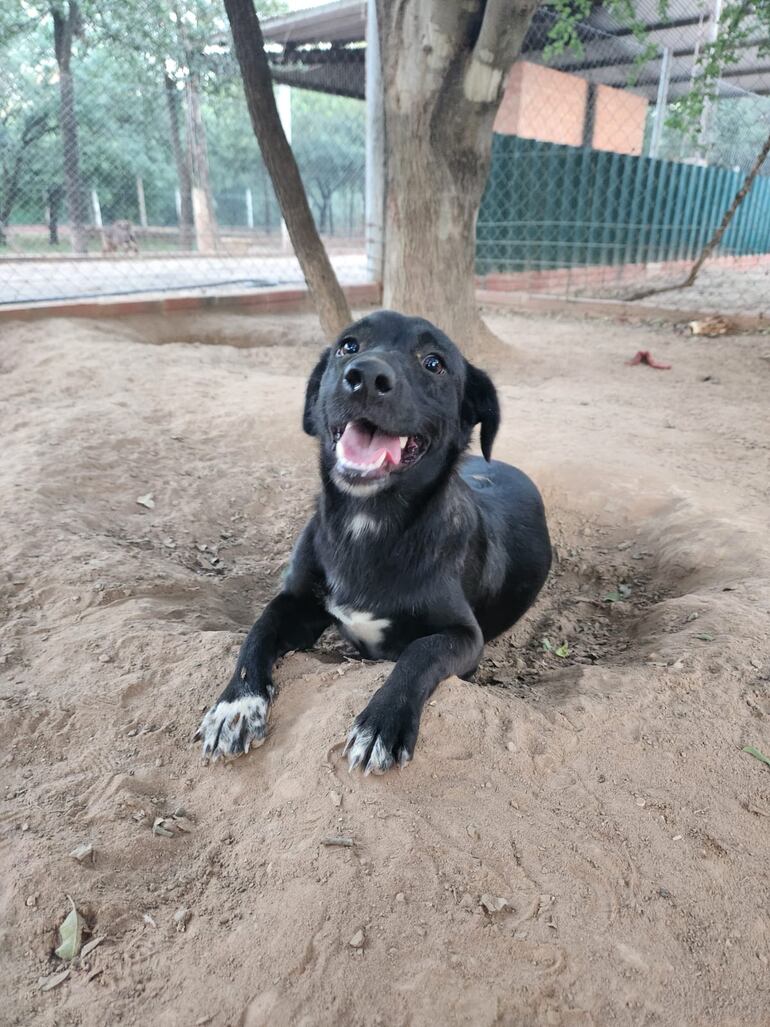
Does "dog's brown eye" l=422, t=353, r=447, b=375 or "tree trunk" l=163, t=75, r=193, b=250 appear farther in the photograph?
"tree trunk" l=163, t=75, r=193, b=250

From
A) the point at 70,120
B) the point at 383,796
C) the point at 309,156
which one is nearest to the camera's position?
the point at 383,796

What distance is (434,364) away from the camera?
2480mm

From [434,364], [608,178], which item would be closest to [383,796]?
[434,364]

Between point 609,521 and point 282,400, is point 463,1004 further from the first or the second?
point 282,400

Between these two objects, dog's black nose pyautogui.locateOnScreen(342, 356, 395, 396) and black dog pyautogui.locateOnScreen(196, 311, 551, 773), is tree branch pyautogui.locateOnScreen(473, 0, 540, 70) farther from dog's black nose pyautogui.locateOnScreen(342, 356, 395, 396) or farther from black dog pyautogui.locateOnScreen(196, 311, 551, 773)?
dog's black nose pyautogui.locateOnScreen(342, 356, 395, 396)

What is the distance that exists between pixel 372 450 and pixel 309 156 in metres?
15.1

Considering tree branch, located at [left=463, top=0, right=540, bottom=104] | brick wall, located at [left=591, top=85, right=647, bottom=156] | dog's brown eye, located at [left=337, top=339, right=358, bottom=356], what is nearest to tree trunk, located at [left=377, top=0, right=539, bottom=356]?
tree branch, located at [left=463, top=0, right=540, bottom=104]

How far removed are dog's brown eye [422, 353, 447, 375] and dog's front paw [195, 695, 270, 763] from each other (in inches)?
47.7

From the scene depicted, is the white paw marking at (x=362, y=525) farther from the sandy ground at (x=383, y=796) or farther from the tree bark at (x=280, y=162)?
the tree bark at (x=280, y=162)

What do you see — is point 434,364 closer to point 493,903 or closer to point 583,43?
point 493,903

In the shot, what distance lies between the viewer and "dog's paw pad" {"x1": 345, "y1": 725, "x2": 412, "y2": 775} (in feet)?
5.87

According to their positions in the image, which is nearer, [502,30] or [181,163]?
[502,30]

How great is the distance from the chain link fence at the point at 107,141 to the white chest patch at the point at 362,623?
6822 mm

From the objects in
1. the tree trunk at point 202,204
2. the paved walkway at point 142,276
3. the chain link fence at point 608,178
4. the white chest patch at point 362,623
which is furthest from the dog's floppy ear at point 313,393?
the tree trunk at point 202,204
